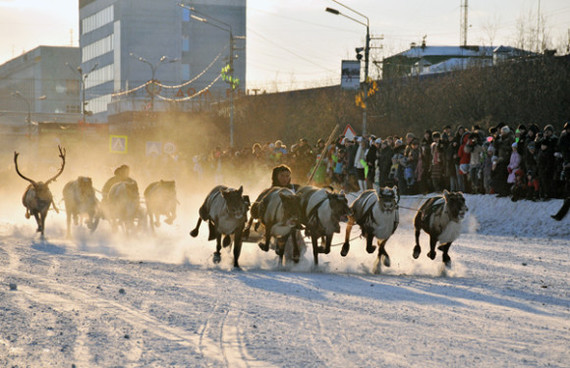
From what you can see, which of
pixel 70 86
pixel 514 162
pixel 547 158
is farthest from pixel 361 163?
pixel 70 86

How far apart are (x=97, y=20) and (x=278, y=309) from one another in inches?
4430

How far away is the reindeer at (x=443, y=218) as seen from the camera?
44.8 feet

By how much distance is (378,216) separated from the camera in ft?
45.6

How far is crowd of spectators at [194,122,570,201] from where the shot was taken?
22109mm

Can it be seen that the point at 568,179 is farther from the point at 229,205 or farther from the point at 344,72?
the point at 344,72

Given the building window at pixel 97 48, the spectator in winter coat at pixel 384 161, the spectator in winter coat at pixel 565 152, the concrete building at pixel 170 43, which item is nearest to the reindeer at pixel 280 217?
the spectator in winter coat at pixel 565 152

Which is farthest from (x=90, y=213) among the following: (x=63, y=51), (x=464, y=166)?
(x=63, y=51)

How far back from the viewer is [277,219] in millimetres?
14352

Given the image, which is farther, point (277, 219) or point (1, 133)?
point (1, 133)

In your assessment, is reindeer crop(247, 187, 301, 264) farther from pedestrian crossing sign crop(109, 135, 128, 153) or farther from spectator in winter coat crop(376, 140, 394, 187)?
pedestrian crossing sign crop(109, 135, 128, 153)

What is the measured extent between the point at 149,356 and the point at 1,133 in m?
122

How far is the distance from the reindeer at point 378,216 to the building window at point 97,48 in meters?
101

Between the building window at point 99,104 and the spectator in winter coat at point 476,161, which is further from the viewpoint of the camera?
the building window at point 99,104

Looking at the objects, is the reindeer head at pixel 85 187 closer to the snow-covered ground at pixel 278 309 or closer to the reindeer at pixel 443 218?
the snow-covered ground at pixel 278 309
